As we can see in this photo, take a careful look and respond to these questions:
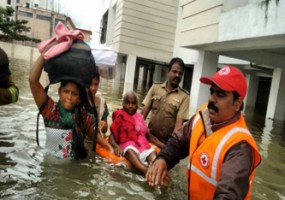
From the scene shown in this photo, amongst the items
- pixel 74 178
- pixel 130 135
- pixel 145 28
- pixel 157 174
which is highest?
pixel 145 28

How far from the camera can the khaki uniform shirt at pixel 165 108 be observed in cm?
536

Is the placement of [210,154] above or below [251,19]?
below

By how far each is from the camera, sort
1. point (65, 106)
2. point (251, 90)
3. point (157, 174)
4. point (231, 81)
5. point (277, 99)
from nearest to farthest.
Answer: point (231, 81)
point (157, 174)
point (65, 106)
point (277, 99)
point (251, 90)

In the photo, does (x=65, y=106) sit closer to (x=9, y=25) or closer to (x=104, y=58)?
(x=104, y=58)

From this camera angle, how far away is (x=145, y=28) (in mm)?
21109

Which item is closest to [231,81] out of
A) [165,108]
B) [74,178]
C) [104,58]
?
[74,178]

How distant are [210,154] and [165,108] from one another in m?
2.89

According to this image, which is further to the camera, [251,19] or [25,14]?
[25,14]

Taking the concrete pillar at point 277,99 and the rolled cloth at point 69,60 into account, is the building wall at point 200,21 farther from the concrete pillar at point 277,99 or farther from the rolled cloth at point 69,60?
the rolled cloth at point 69,60

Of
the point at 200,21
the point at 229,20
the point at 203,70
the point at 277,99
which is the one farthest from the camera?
the point at 277,99

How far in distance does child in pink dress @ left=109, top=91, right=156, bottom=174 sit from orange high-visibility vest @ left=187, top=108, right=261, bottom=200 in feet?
6.01

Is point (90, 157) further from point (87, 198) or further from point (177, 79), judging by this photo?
point (177, 79)

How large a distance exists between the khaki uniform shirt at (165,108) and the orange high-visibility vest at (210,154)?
2449 millimetres

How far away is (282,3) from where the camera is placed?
690 centimetres
